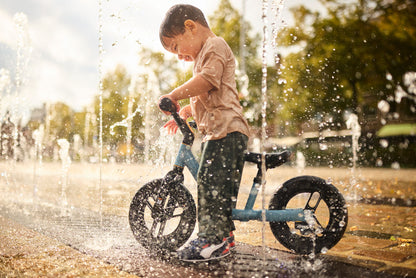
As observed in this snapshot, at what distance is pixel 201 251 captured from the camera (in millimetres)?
2807

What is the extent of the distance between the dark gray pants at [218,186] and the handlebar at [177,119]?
21cm

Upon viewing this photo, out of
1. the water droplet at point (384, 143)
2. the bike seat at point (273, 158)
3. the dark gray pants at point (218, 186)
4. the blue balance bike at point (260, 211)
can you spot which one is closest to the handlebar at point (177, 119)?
the blue balance bike at point (260, 211)

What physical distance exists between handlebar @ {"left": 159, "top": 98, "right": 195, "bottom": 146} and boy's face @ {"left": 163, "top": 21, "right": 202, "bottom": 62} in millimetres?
402

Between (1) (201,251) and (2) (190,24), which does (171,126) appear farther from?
(1) (201,251)

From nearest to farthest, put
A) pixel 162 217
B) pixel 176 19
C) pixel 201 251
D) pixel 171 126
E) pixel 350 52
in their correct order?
pixel 201 251, pixel 176 19, pixel 162 217, pixel 171 126, pixel 350 52

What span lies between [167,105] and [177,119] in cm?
13

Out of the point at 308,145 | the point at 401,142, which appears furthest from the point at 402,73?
the point at 308,145

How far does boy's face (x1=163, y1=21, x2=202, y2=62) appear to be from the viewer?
116 inches

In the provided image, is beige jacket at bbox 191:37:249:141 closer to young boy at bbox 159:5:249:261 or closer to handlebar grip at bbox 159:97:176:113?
young boy at bbox 159:5:249:261

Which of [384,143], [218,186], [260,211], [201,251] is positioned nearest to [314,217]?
[260,211]

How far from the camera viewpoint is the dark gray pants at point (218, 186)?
2.82 m

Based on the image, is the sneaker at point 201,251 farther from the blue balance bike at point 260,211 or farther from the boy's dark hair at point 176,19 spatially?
the boy's dark hair at point 176,19

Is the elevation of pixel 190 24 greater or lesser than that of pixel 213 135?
greater

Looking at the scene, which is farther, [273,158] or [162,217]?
[162,217]
